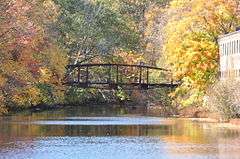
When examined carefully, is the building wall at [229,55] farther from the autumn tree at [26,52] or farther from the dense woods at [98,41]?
the autumn tree at [26,52]

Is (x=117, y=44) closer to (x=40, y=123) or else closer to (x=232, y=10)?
(x=232, y=10)

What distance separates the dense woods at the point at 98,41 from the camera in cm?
8156

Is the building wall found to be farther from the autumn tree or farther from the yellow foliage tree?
the autumn tree

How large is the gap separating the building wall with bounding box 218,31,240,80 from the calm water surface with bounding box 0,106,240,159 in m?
13.6

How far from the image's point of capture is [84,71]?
425 feet

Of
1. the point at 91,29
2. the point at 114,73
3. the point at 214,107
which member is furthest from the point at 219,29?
the point at 114,73

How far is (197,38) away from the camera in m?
91.7

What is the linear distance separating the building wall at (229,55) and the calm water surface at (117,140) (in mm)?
13604

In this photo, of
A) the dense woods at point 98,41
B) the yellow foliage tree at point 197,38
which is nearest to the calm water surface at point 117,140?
the dense woods at point 98,41

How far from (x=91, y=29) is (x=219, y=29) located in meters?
32.7

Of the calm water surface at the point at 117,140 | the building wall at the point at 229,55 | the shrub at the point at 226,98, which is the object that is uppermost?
the building wall at the point at 229,55

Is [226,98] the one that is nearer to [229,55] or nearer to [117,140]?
[229,55]

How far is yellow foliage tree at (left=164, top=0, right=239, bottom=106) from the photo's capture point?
9012 cm

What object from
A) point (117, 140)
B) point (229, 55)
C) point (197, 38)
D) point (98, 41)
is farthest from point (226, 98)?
point (98, 41)
